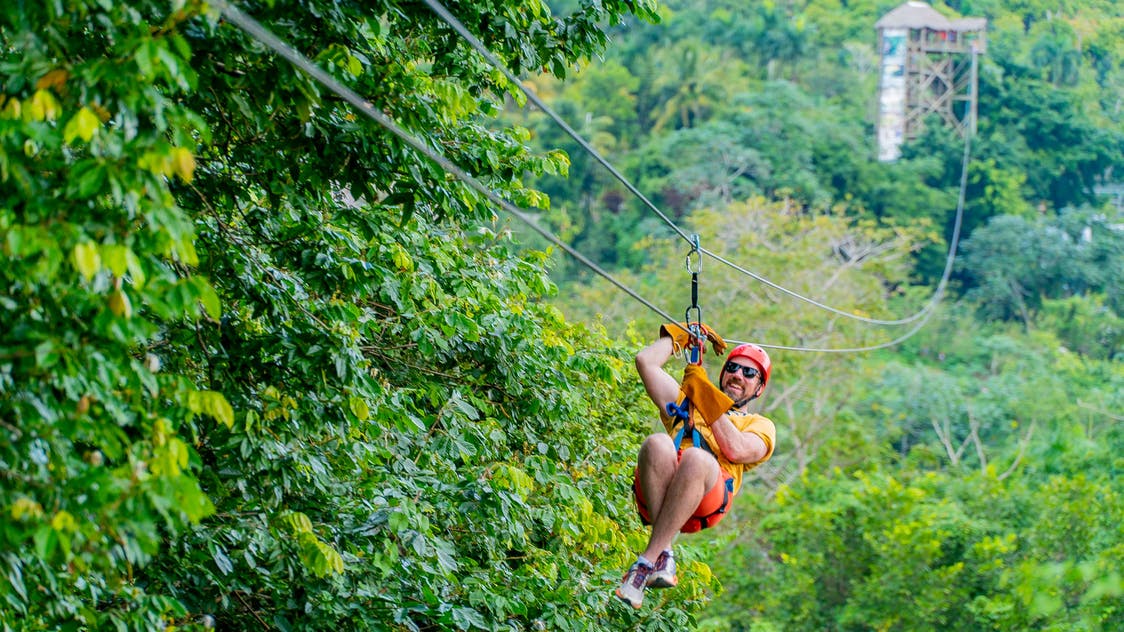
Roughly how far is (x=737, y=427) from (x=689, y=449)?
12.8 inches

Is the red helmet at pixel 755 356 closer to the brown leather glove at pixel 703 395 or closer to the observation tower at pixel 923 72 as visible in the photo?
the brown leather glove at pixel 703 395

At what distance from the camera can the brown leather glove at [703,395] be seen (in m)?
4.46

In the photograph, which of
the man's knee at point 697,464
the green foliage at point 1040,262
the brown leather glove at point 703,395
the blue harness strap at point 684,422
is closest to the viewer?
the brown leather glove at point 703,395

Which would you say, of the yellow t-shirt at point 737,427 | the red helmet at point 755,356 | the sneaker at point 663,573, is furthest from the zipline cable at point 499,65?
the sneaker at point 663,573

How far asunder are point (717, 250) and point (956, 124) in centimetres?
3032

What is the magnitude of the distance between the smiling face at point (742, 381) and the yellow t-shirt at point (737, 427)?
68 mm

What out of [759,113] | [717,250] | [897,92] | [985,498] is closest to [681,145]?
[759,113]

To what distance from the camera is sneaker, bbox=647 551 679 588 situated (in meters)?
4.64

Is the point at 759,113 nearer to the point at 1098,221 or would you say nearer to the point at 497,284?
the point at 1098,221

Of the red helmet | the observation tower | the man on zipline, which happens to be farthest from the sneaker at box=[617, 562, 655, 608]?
the observation tower

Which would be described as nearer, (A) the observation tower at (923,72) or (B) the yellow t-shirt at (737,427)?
(B) the yellow t-shirt at (737,427)

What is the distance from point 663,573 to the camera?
15.2 feet

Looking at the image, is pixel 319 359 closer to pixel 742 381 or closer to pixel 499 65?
pixel 499 65

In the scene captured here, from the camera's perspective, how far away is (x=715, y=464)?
464 centimetres
